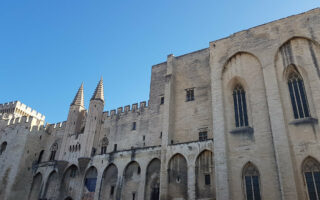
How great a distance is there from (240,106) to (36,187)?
21.6 metres

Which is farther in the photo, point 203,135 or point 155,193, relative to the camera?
point 203,135

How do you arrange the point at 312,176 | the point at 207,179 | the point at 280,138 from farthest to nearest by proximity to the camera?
Result: the point at 207,179 < the point at 280,138 < the point at 312,176

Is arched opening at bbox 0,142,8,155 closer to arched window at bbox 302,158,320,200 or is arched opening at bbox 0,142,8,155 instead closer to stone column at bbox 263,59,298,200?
stone column at bbox 263,59,298,200

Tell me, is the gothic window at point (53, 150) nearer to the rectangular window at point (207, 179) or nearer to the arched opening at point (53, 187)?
the arched opening at point (53, 187)

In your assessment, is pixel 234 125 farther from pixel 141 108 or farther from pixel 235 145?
pixel 141 108

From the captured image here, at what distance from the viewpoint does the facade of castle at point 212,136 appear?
14547 millimetres

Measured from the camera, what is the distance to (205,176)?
17.0m

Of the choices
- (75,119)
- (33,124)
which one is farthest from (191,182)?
(33,124)

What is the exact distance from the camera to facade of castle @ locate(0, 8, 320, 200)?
47.7 feet

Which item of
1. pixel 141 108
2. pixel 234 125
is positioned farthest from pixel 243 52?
pixel 141 108

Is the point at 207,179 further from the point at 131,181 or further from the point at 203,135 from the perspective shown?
the point at 131,181

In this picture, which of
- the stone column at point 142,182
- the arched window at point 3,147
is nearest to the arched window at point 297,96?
the stone column at point 142,182

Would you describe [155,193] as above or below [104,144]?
below

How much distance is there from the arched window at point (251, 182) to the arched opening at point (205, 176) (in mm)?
2288
